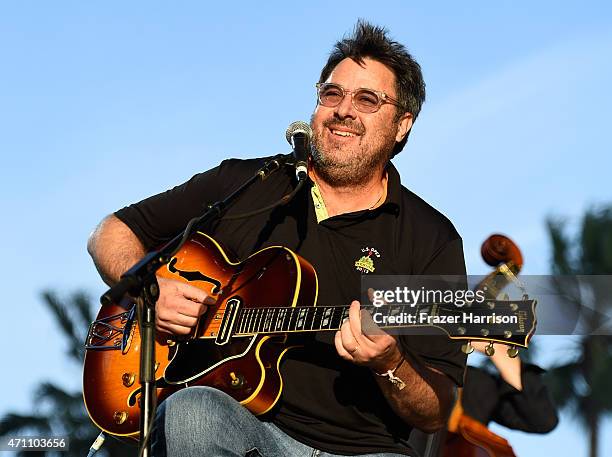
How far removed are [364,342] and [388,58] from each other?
1.84 meters

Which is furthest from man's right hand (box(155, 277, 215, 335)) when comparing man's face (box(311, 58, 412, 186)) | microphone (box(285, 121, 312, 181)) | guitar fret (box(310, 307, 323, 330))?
man's face (box(311, 58, 412, 186))

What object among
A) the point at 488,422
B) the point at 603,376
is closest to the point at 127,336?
the point at 488,422

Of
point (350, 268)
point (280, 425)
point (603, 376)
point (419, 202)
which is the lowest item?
point (280, 425)

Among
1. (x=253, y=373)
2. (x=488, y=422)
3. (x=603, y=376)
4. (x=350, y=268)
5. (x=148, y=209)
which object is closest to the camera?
(x=253, y=373)

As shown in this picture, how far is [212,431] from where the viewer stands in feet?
14.5

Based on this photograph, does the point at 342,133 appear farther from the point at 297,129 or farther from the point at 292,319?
the point at 292,319

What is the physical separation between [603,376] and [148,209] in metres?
22.5

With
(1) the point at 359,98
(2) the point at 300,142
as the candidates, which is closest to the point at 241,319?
(2) the point at 300,142

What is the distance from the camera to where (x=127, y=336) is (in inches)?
211

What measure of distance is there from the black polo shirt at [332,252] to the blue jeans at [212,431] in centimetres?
10

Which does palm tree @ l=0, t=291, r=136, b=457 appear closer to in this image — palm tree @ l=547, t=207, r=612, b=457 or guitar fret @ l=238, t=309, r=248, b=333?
palm tree @ l=547, t=207, r=612, b=457

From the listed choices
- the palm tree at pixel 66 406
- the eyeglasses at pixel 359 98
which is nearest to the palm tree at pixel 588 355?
the palm tree at pixel 66 406

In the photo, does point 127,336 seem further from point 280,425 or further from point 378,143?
point 378,143

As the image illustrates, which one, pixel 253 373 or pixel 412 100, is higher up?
pixel 412 100
